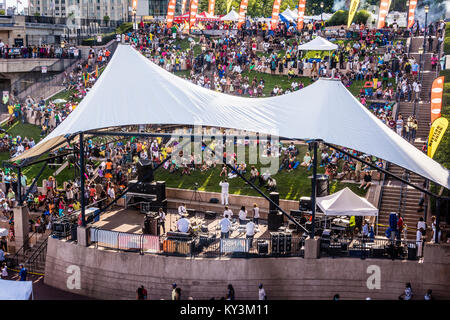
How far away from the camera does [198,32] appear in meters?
52.7

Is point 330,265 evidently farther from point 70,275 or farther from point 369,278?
point 70,275

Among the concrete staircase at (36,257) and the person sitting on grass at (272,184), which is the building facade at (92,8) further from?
the concrete staircase at (36,257)

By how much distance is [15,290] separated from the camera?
50.7 ft

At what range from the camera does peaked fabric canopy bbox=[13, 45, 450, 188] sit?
18.4 metres

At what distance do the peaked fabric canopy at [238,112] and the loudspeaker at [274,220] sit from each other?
4.59m

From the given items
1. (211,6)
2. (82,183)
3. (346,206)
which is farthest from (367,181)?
(211,6)

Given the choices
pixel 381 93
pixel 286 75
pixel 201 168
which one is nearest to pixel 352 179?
pixel 201 168

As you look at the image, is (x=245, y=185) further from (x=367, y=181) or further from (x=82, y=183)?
(x=82, y=183)

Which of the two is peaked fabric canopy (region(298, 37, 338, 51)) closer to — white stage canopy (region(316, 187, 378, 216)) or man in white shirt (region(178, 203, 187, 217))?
man in white shirt (region(178, 203, 187, 217))

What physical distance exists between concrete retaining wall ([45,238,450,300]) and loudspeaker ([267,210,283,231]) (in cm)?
399

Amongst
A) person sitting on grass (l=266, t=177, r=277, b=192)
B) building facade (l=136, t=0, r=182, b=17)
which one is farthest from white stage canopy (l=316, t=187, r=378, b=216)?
building facade (l=136, t=0, r=182, b=17)

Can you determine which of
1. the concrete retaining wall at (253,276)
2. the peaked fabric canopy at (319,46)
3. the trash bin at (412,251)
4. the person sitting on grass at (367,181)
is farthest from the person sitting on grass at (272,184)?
the peaked fabric canopy at (319,46)

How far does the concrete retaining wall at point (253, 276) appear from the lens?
18.3 m

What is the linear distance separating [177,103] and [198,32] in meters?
34.4
